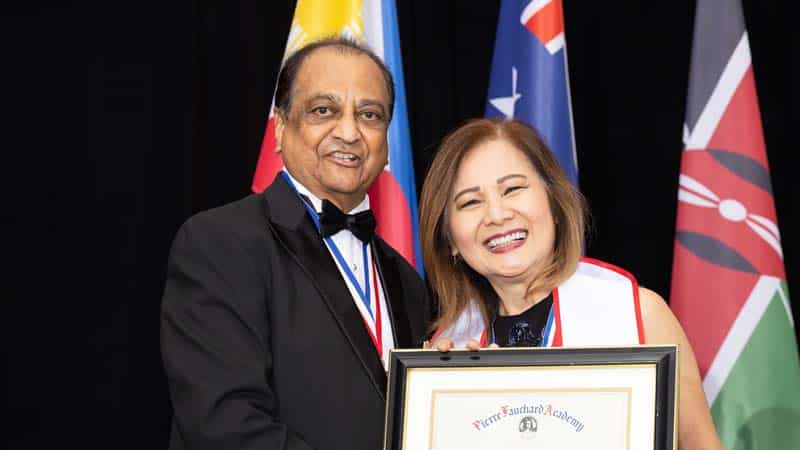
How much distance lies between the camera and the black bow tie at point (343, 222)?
2613mm

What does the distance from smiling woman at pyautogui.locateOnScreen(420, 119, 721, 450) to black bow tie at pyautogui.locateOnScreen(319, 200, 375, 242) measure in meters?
0.14

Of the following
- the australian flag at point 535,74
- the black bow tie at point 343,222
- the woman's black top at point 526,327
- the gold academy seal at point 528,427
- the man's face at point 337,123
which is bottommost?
the gold academy seal at point 528,427

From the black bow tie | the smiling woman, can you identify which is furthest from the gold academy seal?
the black bow tie

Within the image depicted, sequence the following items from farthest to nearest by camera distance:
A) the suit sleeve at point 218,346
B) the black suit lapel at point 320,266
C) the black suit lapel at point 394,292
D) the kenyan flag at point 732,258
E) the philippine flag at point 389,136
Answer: the philippine flag at point 389,136 → the kenyan flag at point 732,258 → the black suit lapel at point 394,292 → the black suit lapel at point 320,266 → the suit sleeve at point 218,346

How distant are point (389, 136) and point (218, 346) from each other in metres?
1.76

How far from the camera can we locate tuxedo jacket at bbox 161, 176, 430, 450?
2.30 m

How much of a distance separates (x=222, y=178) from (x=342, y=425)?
2103 mm

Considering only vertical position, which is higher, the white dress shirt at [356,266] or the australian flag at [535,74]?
the australian flag at [535,74]

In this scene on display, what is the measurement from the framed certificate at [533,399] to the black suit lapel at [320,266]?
173 mm

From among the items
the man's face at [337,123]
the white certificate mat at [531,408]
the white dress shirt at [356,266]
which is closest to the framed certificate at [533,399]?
the white certificate mat at [531,408]

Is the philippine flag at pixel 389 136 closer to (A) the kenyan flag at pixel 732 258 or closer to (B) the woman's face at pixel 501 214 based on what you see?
(A) the kenyan flag at pixel 732 258

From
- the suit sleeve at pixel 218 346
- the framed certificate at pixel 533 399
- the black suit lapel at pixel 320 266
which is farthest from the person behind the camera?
the black suit lapel at pixel 320 266

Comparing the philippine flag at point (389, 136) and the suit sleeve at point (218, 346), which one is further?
the philippine flag at point (389, 136)

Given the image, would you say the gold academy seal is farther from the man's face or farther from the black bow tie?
the man's face
